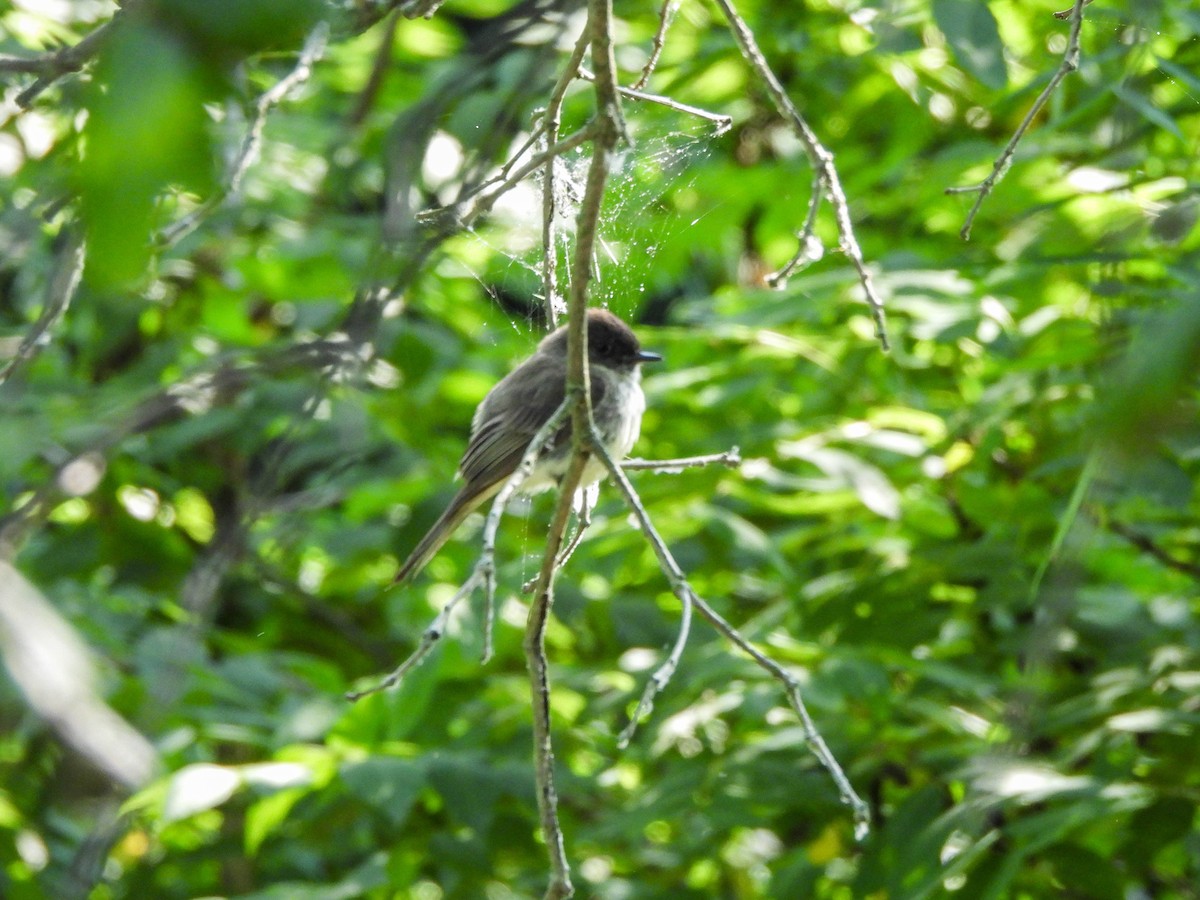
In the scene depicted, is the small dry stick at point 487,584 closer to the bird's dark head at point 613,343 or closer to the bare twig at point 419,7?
the bare twig at point 419,7

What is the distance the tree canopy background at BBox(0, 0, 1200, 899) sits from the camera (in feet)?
8.60

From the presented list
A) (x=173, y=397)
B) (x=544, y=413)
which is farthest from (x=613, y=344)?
(x=173, y=397)

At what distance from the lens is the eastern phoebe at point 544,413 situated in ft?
10.9

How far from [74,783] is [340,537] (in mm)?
2924

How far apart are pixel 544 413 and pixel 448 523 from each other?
38 cm

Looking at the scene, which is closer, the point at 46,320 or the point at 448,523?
the point at 46,320

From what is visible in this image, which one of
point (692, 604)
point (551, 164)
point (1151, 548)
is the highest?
point (551, 164)

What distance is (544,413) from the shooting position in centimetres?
340

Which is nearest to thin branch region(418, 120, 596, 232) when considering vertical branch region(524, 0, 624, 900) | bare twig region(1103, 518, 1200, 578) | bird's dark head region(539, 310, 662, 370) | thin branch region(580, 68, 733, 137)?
vertical branch region(524, 0, 624, 900)

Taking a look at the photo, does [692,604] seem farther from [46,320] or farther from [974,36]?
[974,36]

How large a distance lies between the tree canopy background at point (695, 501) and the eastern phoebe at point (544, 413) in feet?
0.61

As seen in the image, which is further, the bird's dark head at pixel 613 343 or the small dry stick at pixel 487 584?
the bird's dark head at pixel 613 343

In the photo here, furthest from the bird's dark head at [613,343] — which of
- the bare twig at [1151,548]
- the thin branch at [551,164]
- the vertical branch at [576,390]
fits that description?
the vertical branch at [576,390]

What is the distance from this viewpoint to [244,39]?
0.68 metres
